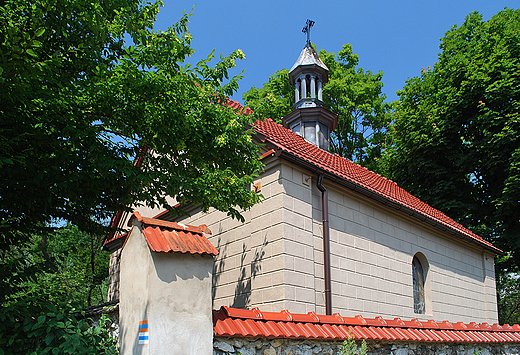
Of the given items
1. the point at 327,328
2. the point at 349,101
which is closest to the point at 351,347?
the point at 327,328

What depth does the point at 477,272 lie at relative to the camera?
14.8 meters

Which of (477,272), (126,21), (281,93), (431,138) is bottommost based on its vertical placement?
(477,272)

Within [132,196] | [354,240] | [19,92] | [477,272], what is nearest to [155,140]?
[132,196]

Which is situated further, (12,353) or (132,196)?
(132,196)

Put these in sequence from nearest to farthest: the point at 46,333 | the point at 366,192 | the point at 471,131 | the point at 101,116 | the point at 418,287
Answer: the point at 46,333 < the point at 101,116 < the point at 366,192 < the point at 418,287 < the point at 471,131

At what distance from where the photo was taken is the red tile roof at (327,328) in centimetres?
482

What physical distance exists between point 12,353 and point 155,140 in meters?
3.16

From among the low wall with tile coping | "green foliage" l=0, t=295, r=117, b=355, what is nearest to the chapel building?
the low wall with tile coping

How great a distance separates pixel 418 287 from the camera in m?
12.3

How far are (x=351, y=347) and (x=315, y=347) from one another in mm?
573

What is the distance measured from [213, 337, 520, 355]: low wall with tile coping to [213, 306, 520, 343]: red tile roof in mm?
105

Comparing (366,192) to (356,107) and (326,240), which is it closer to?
(326,240)

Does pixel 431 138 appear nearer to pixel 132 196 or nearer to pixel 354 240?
pixel 354 240

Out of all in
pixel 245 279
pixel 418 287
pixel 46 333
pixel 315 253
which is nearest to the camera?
pixel 46 333
